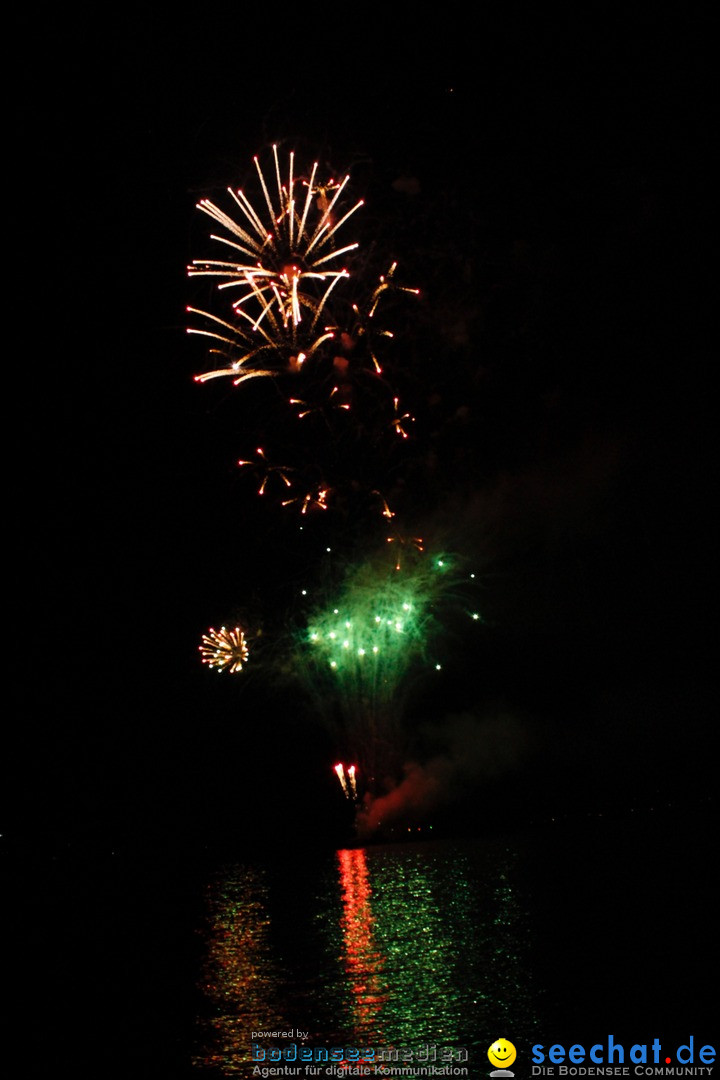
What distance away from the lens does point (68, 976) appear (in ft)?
25.1

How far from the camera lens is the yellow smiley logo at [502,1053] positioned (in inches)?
172

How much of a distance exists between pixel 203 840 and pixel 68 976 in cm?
2040

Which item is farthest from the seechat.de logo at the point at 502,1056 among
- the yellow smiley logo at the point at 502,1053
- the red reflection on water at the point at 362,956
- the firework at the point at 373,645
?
the firework at the point at 373,645

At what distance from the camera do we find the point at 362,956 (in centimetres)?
716

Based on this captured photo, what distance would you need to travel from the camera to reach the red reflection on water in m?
5.65

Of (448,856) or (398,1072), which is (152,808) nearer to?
(448,856)

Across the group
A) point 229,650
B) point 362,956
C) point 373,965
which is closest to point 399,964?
point 373,965

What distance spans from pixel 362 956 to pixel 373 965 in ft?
1.34

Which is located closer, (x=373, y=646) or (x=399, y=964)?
(x=399, y=964)

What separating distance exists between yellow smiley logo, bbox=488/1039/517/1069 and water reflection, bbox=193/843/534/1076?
0.06 m

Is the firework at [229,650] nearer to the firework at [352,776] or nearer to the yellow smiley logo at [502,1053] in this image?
the firework at [352,776]

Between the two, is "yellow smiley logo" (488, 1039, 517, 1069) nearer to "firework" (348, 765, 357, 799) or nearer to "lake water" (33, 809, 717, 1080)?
"lake water" (33, 809, 717, 1080)

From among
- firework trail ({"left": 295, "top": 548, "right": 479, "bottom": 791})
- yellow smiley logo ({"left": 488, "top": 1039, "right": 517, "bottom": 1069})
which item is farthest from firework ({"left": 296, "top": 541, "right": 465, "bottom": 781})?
yellow smiley logo ({"left": 488, "top": 1039, "right": 517, "bottom": 1069})

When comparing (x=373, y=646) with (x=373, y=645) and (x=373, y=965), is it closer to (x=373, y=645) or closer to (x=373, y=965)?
(x=373, y=645)
